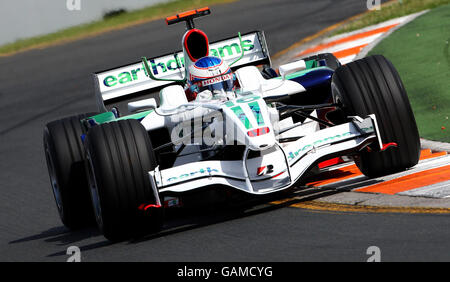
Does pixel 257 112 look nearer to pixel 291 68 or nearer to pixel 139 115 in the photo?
pixel 139 115

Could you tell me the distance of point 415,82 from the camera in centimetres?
1327

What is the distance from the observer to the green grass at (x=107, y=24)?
2686cm

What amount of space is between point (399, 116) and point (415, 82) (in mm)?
5259

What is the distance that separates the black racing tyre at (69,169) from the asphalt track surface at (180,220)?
0.77 ft

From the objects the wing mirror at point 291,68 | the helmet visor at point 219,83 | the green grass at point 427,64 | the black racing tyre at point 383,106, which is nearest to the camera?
the black racing tyre at point 383,106

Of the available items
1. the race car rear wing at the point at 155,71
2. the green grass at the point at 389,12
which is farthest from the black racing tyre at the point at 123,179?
the green grass at the point at 389,12

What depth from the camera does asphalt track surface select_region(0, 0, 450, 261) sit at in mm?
6430

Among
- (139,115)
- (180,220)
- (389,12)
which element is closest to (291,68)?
(139,115)

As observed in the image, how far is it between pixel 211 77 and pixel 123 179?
2.12 meters

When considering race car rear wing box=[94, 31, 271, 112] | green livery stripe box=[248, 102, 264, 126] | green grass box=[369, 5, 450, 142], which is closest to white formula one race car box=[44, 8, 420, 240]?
green livery stripe box=[248, 102, 264, 126]

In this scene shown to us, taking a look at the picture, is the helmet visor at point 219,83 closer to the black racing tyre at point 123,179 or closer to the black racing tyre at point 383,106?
the black racing tyre at point 383,106

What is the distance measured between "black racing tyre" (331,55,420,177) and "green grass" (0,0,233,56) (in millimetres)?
18979

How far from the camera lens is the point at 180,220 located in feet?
28.5
